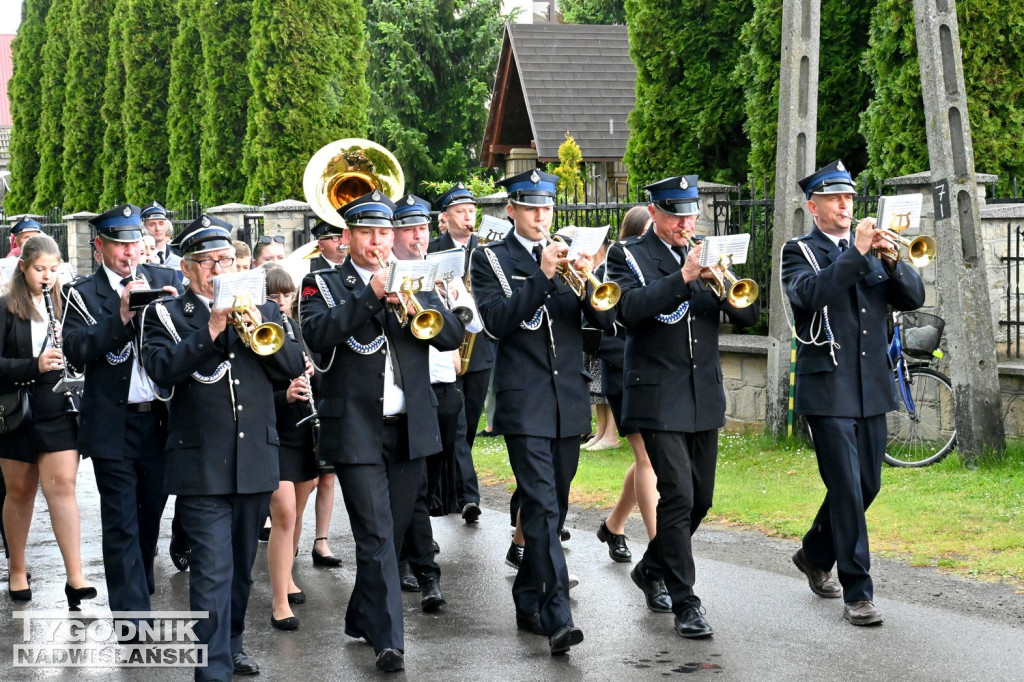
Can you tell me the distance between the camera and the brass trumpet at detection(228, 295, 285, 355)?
6.15 meters

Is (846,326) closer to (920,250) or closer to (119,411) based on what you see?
(920,250)

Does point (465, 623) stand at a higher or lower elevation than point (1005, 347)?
lower

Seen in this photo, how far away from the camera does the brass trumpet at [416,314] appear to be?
659cm

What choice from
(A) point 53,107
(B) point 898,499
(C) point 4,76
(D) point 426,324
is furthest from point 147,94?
(C) point 4,76

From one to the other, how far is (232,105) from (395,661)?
21.7 metres

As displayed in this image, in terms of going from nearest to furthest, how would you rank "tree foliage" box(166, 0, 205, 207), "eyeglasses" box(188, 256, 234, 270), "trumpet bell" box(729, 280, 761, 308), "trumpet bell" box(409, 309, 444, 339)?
"eyeglasses" box(188, 256, 234, 270) → "trumpet bell" box(409, 309, 444, 339) → "trumpet bell" box(729, 280, 761, 308) → "tree foliage" box(166, 0, 205, 207)

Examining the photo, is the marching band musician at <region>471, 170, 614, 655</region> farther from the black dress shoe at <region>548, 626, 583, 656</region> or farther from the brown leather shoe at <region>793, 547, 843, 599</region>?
the brown leather shoe at <region>793, 547, 843, 599</region>

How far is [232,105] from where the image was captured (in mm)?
27109

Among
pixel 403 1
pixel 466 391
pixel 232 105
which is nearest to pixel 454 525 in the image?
pixel 466 391

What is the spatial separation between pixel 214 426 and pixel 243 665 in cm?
113

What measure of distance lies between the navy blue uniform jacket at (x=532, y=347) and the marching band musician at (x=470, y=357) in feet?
7.25

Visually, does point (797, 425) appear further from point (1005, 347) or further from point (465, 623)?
point (465, 623)

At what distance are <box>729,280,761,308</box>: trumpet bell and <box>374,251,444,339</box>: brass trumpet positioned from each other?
1411 mm

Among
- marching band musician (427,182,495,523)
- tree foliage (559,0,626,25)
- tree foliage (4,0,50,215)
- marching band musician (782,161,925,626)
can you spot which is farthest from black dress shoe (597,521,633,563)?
tree foliage (559,0,626,25)
